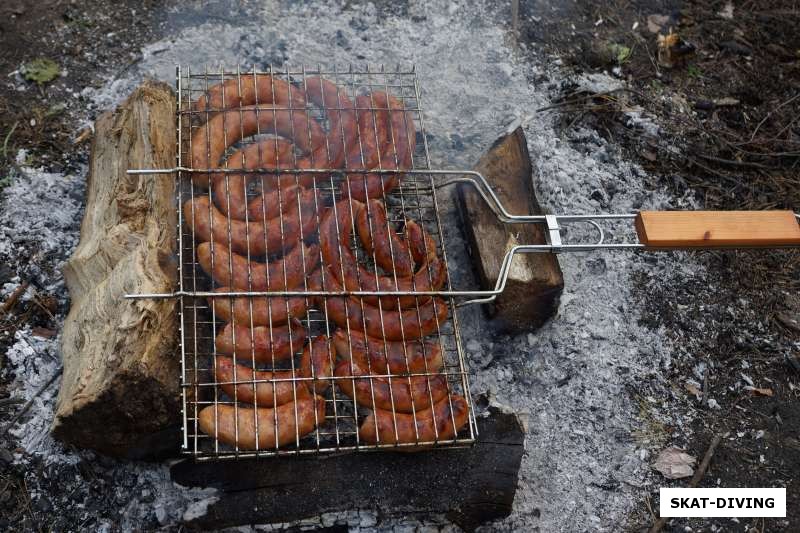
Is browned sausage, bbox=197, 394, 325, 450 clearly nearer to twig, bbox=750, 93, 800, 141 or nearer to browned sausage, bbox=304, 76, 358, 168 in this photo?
browned sausage, bbox=304, 76, 358, 168

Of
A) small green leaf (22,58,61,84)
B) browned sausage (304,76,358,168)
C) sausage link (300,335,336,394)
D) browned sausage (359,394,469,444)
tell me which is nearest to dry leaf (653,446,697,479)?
browned sausage (359,394,469,444)

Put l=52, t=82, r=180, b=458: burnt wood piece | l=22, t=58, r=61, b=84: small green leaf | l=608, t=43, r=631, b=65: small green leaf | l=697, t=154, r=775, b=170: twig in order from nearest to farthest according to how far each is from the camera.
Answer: l=52, t=82, r=180, b=458: burnt wood piece, l=22, t=58, r=61, b=84: small green leaf, l=697, t=154, r=775, b=170: twig, l=608, t=43, r=631, b=65: small green leaf

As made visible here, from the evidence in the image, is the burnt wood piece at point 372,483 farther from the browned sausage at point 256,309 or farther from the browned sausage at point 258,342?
the browned sausage at point 256,309

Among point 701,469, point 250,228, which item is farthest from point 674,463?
point 250,228

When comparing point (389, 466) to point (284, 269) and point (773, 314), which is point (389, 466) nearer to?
point (284, 269)

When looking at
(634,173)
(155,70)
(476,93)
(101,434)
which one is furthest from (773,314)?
(155,70)

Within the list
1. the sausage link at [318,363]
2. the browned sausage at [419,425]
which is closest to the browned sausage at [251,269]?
the sausage link at [318,363]

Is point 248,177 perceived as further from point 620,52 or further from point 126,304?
point 620,52
